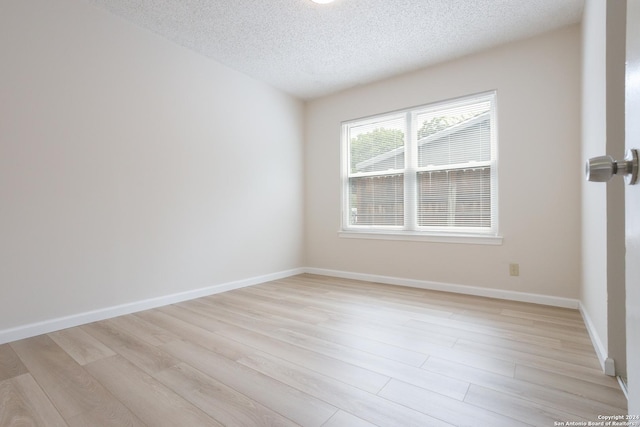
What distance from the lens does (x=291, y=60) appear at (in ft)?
11.3

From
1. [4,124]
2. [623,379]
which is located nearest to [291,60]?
[4,124]

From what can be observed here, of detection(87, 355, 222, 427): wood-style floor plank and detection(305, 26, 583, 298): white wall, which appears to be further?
detection(305, 26, 583, 298): white wall

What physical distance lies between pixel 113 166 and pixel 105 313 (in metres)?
1.22

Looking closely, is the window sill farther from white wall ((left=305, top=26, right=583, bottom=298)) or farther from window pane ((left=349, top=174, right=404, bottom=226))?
window pane ((left=349, top=174, right=404, bottom=226))

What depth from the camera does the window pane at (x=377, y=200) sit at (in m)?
3.90

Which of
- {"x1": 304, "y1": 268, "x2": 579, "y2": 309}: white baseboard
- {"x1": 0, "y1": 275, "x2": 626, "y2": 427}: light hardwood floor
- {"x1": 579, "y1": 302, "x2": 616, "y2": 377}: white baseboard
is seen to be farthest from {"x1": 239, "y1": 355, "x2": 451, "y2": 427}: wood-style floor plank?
{"x1": 304, "y1": 268, "x2": 579, "y2": 309}: white baseboard

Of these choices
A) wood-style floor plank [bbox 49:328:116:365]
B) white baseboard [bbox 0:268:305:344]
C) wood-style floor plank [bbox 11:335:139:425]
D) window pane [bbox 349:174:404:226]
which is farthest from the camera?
window pane [bbox 349:174:404:226]

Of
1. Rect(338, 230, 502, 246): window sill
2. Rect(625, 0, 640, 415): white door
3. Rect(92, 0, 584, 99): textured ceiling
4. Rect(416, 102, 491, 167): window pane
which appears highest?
Rect(92, 0, 584, 99): textured ceiling

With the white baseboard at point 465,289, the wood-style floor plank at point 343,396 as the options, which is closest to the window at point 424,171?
the white baseboard at point 465,289

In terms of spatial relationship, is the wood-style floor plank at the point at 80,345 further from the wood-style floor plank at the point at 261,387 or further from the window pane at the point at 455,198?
the window pane at the point at 455,198

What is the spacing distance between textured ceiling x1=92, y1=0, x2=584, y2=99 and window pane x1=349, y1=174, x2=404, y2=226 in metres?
1.36

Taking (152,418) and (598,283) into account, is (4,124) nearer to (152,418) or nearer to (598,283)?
(152,418)

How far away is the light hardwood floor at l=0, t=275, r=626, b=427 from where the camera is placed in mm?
1302

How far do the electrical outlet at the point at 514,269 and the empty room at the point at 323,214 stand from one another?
10mm
